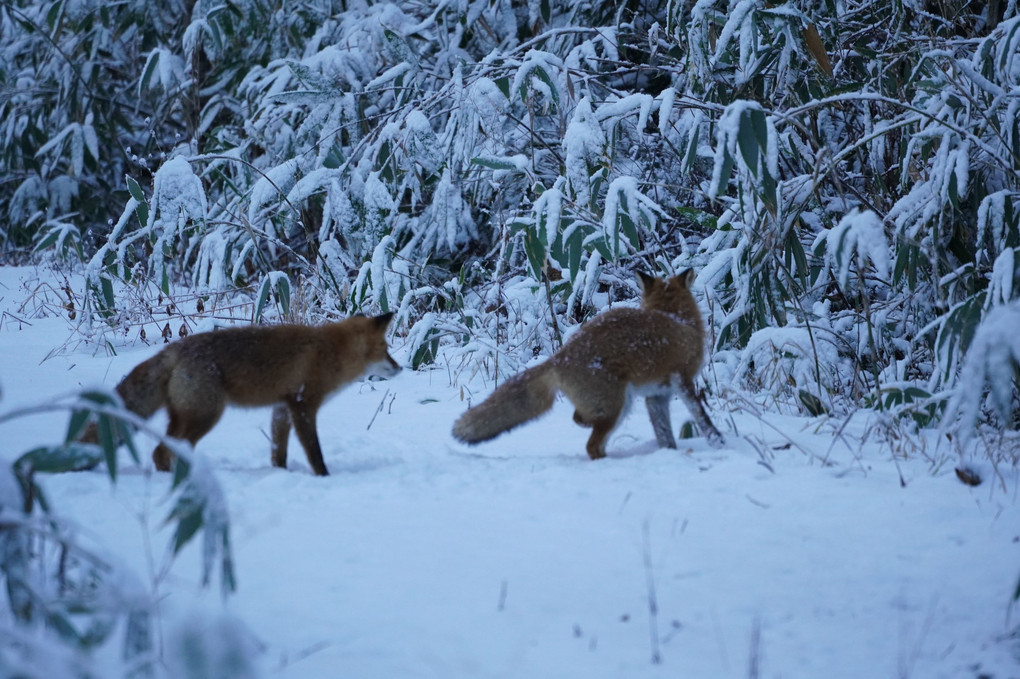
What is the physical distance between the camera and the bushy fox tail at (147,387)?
13.9 feet

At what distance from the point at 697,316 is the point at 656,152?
441 cm

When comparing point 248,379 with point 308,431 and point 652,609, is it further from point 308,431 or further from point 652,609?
point 652,609

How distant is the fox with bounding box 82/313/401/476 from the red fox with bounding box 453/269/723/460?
75cm

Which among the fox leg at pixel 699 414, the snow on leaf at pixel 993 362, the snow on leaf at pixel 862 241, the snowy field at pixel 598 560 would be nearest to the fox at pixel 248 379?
the snowy field at pixel 598 560

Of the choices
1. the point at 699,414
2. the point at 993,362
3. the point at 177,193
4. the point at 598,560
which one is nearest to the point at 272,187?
the point at 177,193

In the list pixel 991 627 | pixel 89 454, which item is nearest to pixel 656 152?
pixel 991 627

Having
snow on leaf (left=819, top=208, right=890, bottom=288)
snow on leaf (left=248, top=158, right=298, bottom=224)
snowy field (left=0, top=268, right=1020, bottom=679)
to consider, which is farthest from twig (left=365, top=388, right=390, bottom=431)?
snow on leaf (left=819, top=208, right=890, bottom=288)

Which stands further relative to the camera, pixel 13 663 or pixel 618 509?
pixel 618 509

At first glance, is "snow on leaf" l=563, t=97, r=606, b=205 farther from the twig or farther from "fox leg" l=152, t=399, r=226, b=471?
"fox leg" l=152, t=399, r=226, b=471

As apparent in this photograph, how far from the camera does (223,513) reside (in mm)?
2195

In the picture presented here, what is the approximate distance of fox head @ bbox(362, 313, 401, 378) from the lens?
16.1ft

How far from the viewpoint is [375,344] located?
4.94 metres

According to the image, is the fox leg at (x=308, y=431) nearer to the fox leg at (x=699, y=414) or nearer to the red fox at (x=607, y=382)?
the red fox at (x=607, y=382)

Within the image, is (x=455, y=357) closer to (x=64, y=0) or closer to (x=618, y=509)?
(x=618, y=509)
